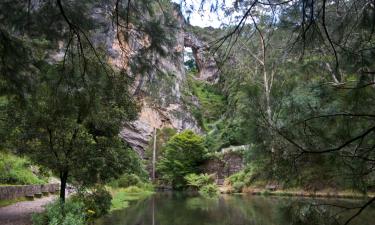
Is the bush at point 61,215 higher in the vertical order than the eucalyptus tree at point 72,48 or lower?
lower

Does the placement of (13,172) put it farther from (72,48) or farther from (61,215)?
(72,48)

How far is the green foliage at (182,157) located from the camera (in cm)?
3253

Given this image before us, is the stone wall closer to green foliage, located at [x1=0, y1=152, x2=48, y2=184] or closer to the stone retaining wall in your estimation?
the stone retaining wall

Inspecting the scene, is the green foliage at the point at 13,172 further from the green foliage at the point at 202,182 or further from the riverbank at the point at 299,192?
the green foliage at the point at 202,182

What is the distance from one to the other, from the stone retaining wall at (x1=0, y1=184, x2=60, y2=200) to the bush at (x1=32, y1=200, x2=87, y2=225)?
130 inches

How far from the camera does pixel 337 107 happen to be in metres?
4.51

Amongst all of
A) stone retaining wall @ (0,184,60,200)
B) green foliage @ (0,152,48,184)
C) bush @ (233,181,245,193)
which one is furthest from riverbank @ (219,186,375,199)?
green foliage @ (0,152,48,184)

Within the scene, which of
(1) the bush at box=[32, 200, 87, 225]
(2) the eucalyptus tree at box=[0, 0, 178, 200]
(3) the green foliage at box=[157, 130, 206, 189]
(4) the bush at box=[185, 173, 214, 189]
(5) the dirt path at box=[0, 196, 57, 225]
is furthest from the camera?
(3) the green foliage at box=[157, 130, 206, 189]

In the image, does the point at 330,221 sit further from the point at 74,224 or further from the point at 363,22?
the point at 74,224

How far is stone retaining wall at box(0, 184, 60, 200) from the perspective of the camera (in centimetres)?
1221

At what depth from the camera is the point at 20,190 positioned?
539 inches

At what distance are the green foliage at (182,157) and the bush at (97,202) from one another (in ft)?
66.5

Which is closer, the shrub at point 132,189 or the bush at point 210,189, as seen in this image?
the bush at point 210,189

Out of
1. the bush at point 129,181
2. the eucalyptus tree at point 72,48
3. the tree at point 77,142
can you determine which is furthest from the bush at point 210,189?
the eucalyptus tree at point 72,48
